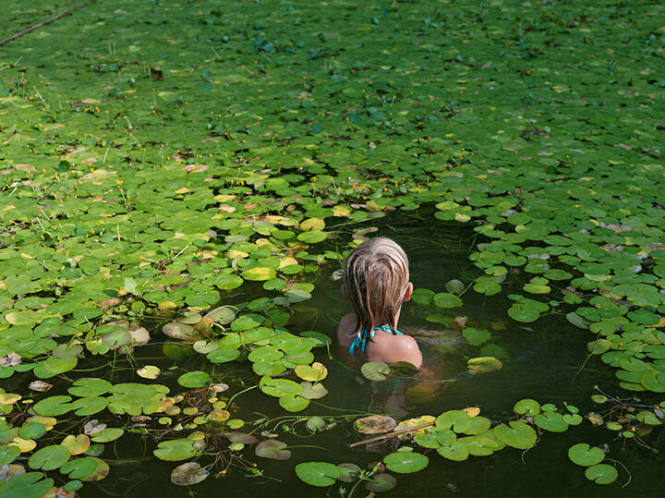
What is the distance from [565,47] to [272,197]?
14.5 feet

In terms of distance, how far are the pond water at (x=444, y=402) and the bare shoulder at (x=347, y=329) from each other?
63 millimetres

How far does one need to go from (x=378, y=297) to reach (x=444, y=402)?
20.1 inches

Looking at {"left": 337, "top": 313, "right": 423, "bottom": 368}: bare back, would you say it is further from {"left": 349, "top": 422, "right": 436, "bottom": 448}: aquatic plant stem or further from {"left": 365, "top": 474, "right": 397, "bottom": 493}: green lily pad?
{"left": 365, "top": 474, "right": 397, "bottom": 493}: green lily pad

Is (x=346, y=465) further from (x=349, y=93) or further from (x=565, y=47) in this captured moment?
(x=565, y=47)

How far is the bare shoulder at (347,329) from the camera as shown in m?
2.88

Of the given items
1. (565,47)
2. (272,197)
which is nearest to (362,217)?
(272,197)

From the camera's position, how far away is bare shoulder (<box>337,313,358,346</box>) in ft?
9.43

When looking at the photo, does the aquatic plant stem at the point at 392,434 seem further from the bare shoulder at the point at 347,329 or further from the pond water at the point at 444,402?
the bare shoulder at the point at 347,329

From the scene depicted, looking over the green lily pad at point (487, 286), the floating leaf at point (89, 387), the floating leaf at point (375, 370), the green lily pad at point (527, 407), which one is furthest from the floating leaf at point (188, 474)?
the green lily pad at point (487, 286)

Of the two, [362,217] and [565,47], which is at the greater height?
[565,47]

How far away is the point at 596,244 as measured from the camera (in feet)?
11.9

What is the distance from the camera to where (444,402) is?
8.71 feet

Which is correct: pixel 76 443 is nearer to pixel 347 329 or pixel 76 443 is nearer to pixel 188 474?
pixel 188 474

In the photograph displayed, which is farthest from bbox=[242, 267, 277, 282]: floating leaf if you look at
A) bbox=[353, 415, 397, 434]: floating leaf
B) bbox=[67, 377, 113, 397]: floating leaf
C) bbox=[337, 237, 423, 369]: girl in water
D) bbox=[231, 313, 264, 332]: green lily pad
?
bbox=[353, 415, 397, 434]: floating leaf
